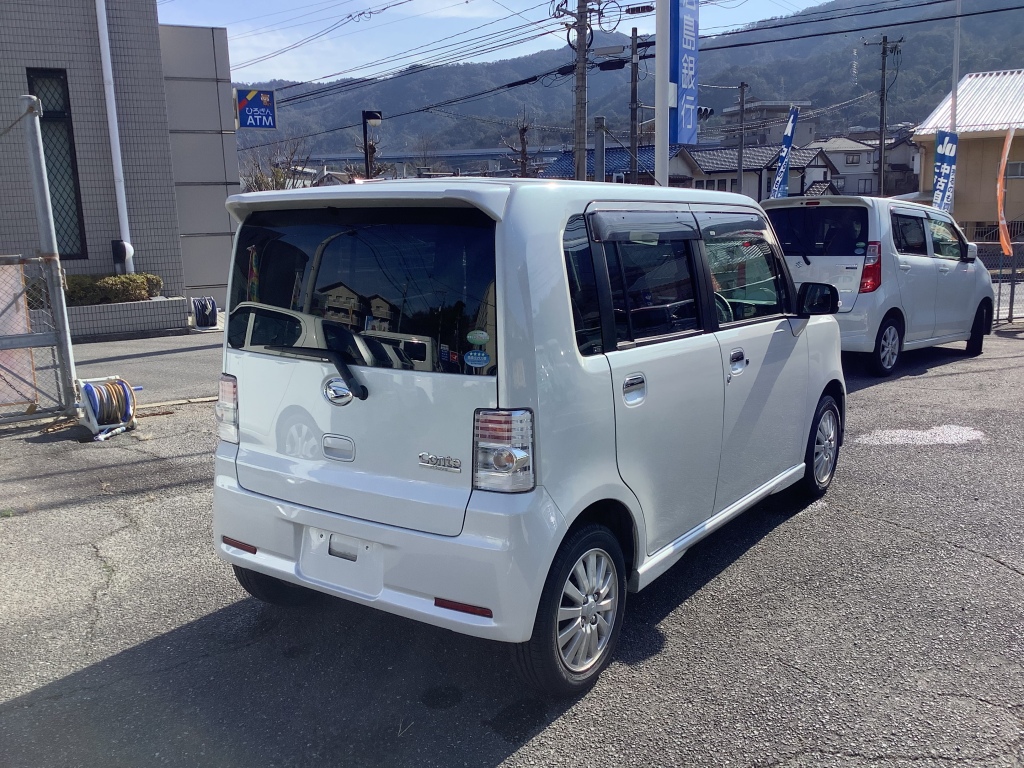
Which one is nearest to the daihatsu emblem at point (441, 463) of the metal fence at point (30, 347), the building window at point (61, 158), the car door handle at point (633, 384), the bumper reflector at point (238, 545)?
the car door handle at point (633, 384)

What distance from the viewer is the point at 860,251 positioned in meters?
8.78

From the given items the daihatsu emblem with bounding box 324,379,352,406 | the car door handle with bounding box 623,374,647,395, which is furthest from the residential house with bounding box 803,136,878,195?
the daihatsu emblem with bounding box 324,379,352,406

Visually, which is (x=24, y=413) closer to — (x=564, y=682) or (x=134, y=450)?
(x=134, y=450)

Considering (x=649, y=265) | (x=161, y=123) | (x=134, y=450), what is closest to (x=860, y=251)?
(x=649, y=265)

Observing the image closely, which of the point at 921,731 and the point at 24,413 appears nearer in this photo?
the point at 921,731

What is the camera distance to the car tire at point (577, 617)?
2.99m

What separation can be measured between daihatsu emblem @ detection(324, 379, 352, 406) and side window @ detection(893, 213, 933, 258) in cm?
766

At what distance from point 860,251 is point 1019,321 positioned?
24.9 feet

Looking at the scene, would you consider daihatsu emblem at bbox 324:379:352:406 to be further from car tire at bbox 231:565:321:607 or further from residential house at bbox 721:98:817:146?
residential house at bbox 721:98:817:146

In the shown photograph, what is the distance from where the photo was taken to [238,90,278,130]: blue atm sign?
17.5 metres

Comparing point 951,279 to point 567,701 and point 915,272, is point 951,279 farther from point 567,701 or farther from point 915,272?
point 567,701

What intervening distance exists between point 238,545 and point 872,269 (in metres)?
7.42

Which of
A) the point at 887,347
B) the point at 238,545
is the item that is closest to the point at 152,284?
the point at 887,347

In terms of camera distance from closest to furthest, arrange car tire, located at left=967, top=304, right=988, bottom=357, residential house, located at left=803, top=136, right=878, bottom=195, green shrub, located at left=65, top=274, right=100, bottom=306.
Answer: car tire, located at left=967, top=304, right=988, bottom=357 < green shrub, located at left=65, top=274, right=100, bottom=306 < residential house, located at left=803, top=136, right=878, bottom=195
